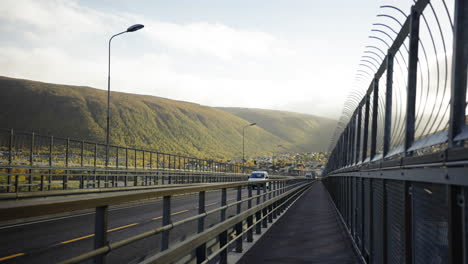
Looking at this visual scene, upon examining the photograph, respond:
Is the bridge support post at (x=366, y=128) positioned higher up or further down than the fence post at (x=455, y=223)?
higher up

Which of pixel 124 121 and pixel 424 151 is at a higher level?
pixel 124 121

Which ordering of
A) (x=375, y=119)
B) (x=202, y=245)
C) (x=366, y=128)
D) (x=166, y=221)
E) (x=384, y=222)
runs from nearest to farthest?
(x=166, y=221) → (x=384, y=222) → (x=202, y=245) → (x=375, y=119) → (x=366, y=128)

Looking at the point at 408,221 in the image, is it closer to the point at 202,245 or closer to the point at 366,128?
the point at 202,245

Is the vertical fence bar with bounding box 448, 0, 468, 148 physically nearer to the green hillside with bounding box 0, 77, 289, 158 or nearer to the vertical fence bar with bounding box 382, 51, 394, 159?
the vertical fence bar with bounding box 382, 51, 394, 159

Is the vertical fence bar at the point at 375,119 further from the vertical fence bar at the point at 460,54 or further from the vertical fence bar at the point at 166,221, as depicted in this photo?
the vertical fence bar at the point at 460,54

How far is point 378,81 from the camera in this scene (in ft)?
26.6

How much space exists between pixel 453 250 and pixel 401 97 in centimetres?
339

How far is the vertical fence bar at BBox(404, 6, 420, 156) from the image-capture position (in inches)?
191

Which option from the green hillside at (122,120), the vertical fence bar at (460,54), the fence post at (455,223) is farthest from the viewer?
the green hillside at (122,120)

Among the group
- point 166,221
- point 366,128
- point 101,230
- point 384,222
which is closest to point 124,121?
point 366,128

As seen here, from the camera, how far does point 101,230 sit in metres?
3.32

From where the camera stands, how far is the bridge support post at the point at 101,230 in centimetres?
327

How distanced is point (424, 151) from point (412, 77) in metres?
1.03

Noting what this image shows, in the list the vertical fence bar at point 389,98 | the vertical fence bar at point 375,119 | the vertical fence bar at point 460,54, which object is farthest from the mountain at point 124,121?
the vertical fence bar at point 460,54
